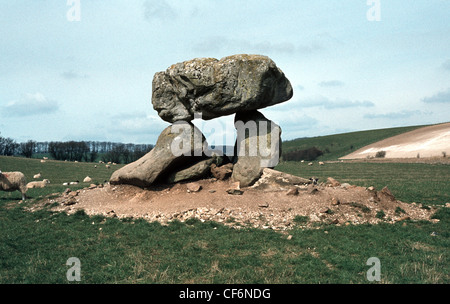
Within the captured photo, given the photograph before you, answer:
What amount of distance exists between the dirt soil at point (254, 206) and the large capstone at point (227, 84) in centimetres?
366

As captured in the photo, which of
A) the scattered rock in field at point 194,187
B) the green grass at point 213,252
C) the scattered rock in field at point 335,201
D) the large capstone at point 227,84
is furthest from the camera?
the scattered rock in field at point 194,187

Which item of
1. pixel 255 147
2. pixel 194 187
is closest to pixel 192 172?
pixel 194 187

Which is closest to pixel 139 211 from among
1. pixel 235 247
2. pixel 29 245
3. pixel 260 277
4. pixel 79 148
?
pixel 29 245

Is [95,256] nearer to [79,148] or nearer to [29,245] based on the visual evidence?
[29,245]

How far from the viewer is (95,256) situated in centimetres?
865

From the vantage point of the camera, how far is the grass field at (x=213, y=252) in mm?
7289

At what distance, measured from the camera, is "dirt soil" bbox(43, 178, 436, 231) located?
1216 cm

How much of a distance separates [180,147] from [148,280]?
8399 millimetres

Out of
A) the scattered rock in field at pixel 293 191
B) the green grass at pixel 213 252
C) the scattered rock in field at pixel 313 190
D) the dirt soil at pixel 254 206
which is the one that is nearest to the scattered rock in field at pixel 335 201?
the dirt soil at pixel 254 206

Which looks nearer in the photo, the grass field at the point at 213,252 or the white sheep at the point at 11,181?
the grass field at the point at 213,252

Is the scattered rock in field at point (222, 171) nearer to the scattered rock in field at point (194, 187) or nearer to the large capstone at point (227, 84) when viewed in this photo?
the scattered rock in field at point (194, 187)

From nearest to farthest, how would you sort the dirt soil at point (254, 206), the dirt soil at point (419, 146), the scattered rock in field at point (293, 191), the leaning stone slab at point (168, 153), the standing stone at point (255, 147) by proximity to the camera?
the dirt soil at point (254, 206) < the scattered rock in field at point (293, 191) < the standing stone at point (255, 147) < the leaning stone slab at point (168, 153) < the dirt soil at point (419, 146)

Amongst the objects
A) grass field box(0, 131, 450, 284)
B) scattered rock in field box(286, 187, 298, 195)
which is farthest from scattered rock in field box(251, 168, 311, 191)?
grass field box(0, 131, 450, 284)

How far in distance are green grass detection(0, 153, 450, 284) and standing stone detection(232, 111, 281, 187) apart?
3510 mm
